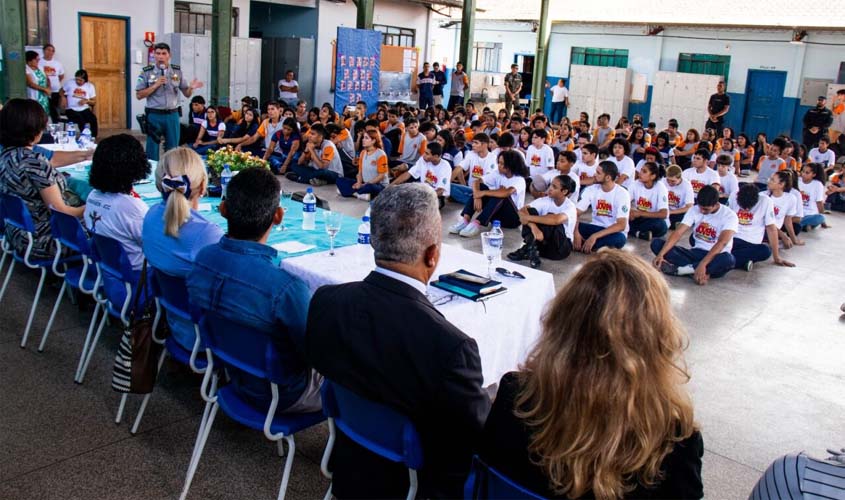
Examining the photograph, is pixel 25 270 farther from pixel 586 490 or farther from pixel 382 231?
pixel 586 490

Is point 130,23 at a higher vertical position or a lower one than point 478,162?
higher

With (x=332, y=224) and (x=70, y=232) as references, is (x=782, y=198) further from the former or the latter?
(x=70, y=232)

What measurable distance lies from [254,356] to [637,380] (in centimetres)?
148

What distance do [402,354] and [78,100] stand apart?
37.5 feet

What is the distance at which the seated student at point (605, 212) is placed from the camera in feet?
24.3

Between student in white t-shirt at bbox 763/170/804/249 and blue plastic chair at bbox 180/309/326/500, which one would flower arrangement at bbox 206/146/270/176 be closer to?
blue plastic chair at bbox 180/309/326/500

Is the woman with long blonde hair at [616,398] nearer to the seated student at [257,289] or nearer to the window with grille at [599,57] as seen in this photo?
the seated student at [257,289]

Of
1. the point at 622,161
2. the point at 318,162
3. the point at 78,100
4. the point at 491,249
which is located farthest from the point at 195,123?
the point at 491,249

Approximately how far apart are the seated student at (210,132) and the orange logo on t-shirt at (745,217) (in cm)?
719

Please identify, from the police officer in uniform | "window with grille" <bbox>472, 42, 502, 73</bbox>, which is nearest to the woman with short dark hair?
the police officer in uniform

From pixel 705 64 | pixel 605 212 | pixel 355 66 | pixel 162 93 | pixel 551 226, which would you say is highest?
pixel 705 64

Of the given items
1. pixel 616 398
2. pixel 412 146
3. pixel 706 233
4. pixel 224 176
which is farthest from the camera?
pixel 412 146

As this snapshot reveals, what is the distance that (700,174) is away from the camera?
9.45m

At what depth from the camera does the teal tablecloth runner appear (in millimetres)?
4477
